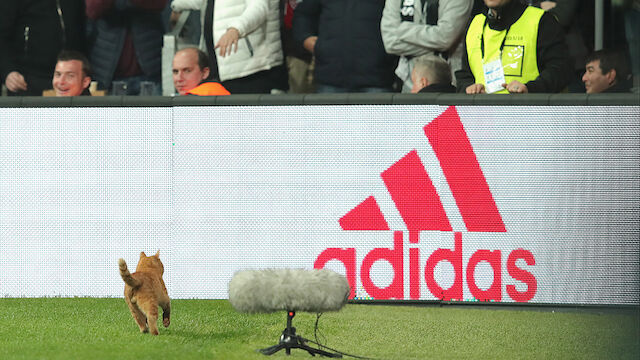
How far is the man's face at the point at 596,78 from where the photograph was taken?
844cm

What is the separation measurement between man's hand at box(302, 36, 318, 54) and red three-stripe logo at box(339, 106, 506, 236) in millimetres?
2465

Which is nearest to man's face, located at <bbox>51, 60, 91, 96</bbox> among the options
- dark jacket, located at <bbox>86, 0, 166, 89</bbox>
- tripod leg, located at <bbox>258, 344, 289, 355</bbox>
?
dark jacket, located at <bbox>86, 0, 166, 89</bbox>

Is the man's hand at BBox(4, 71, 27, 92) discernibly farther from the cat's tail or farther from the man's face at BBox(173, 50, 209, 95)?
the cat's tail

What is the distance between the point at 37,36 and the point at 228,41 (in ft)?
7.37

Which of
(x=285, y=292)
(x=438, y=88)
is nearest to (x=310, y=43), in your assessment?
(x=438, y=88)

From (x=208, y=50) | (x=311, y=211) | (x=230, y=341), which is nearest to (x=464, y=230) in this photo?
(x=311, y=211)

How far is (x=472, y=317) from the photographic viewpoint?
7020 mm

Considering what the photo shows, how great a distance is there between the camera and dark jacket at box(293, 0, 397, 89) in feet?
30.1

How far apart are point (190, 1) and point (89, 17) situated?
3.87 feet

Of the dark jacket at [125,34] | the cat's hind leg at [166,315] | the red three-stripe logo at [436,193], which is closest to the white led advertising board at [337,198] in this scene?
the red three-stripe logo at [436,193]

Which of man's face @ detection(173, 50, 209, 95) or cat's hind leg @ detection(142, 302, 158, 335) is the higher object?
man's face @ detection(173, 50, 209, 95)

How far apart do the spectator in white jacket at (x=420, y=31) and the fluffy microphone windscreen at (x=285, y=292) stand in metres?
3.80

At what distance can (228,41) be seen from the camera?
9.24m

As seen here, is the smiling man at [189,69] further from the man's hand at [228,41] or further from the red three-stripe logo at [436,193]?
the red three-stripe logo at [436,193]
